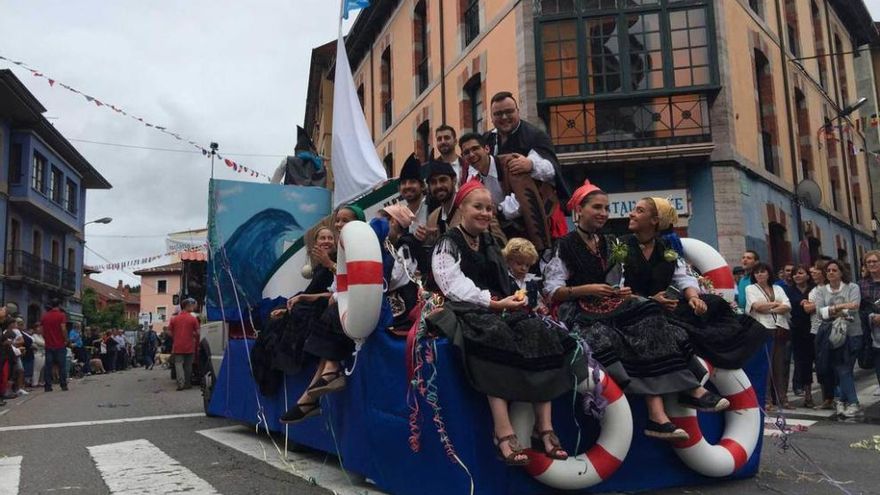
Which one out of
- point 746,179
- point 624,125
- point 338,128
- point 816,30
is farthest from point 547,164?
point 816,30

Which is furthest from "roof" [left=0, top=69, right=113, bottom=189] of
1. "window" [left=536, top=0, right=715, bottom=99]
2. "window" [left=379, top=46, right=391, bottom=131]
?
"window" [left=536, top=0, right=715, bottom=99]

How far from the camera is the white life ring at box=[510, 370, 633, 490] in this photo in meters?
3.59

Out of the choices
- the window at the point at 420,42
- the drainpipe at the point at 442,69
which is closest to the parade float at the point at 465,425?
the drainpipe at the point at 442,69

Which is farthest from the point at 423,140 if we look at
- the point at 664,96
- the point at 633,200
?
the point at 664,96

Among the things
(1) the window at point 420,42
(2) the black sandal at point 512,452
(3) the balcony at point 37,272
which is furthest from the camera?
(3) the balcony at point 37,272

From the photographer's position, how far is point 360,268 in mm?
3963

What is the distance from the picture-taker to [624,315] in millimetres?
4090

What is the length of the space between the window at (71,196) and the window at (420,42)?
88.6ft

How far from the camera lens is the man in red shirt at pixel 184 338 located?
42.6 feet

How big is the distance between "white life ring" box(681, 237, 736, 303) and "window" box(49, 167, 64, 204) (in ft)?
124

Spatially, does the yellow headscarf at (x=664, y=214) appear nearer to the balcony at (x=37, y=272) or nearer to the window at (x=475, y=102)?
the window at (x=475, y=102)

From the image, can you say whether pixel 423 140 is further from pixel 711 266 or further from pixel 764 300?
pixel 711 266

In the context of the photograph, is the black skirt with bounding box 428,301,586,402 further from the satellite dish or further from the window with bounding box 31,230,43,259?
the window with bounding box 31,230,43,259

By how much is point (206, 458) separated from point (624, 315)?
3634 mm
